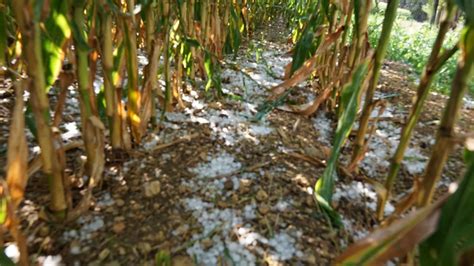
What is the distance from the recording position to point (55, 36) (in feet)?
1.88

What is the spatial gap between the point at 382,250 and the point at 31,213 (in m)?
0.64

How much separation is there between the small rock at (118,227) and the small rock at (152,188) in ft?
0.32

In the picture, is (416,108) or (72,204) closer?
(416,108)

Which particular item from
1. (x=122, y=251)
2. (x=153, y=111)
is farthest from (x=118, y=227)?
(x=153, y=111)

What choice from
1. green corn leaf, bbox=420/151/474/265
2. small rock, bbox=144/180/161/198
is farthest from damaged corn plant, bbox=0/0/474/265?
small rock, bbox=144/180/161/198

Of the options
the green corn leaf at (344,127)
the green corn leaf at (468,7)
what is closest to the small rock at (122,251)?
the green corn leaf at (344,127)

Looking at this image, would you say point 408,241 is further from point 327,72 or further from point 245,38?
point 245,38

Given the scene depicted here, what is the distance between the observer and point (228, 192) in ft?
2.82

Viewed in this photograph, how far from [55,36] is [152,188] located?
1.24 feet

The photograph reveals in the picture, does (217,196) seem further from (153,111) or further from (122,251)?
(153,111)

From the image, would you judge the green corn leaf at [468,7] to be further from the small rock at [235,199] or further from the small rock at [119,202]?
the small rock at [119,202]

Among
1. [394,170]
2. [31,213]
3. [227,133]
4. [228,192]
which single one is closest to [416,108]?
[394,170]

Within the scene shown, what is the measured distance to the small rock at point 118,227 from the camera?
699 millimetres

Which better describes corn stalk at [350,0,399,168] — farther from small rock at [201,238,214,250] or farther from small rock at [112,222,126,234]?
small rock at [112,222,126,234]
